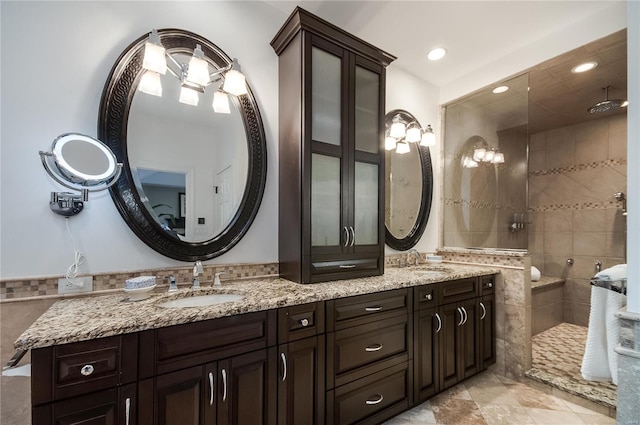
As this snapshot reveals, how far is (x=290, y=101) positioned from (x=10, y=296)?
1.76m

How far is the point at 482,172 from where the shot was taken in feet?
10.1

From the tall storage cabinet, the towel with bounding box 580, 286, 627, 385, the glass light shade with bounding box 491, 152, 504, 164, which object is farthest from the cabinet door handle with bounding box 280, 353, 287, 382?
the glass light shade with bounding box 491, 152, 504, 164

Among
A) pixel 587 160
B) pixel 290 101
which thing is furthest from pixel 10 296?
pixel 587 160

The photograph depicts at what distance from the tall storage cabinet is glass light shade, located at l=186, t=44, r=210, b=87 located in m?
0.53

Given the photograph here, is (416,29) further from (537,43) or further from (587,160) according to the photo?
(587,160)

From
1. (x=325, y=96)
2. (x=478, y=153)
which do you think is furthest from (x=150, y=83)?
A: (x=478, y=153)

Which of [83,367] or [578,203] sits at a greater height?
[578,203]

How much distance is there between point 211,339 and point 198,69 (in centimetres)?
146

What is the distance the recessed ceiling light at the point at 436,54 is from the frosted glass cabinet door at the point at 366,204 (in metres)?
1.31

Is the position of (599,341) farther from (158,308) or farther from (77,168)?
(77,168)

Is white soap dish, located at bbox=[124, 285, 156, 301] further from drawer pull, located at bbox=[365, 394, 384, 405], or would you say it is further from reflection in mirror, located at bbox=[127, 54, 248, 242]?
drawer pull, located at bbox=[365, 394, 384, 405]

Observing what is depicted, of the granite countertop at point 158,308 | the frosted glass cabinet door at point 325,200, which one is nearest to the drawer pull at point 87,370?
the granite countertop at point 158,308

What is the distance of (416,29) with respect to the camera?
2.23 metres

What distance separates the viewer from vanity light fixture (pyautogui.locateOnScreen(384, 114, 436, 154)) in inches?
102
